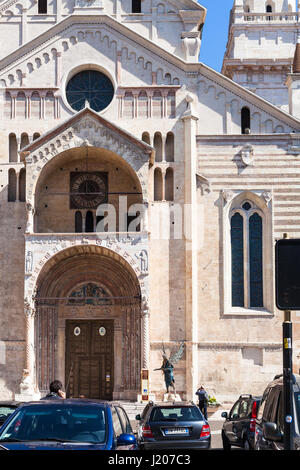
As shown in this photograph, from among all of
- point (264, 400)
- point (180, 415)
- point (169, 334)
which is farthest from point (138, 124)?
point (264, 400)

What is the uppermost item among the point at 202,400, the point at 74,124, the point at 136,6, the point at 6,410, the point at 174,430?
the point at 136,6

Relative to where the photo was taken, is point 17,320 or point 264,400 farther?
point 17,320

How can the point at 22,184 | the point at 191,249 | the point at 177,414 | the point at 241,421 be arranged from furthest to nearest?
1. the point at 22,184
2. the point at 191,249
3. the point at 241,421
4. the point at 177,414

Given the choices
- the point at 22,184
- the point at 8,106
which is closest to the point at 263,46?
the point at 8,106

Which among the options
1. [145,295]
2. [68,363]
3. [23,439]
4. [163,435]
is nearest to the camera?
[23,439]

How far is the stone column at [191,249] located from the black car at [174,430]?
1326 cm

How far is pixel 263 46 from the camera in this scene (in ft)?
155

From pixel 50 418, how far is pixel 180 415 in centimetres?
725

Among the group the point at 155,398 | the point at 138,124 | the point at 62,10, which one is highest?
the point at 62,10

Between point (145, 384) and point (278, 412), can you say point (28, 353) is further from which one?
point (278, 412)

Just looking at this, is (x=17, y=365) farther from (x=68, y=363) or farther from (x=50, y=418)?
(x=50, y=418)

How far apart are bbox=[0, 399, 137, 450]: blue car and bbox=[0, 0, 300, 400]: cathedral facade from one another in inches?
781

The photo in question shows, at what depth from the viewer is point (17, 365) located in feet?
103

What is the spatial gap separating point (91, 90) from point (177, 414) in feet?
62.0
